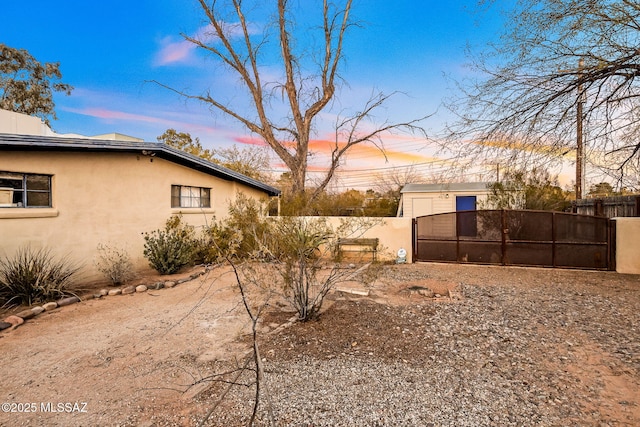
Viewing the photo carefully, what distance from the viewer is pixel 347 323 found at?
4.39 m

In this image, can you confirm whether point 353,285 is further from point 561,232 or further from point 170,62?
point 170,62

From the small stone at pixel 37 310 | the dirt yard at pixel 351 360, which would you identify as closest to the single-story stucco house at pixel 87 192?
the small stone at pixel 37 310

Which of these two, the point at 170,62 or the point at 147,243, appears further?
the point at 170,62

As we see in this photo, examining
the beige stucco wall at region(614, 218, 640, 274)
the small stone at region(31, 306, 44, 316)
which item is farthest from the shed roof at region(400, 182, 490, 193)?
the small stone at region(31, 306, 44, 316)

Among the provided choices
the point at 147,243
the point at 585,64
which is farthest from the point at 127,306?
the point at 585,64

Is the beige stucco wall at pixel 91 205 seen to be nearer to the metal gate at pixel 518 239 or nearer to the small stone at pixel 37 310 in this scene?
the small stone at pixel 37 310

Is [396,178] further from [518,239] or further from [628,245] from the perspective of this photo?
[628,245]

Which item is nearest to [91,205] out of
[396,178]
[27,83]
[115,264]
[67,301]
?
[115,264]

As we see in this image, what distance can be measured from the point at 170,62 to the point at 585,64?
45.5ft

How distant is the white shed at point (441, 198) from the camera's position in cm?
1686

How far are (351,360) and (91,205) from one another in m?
7.04

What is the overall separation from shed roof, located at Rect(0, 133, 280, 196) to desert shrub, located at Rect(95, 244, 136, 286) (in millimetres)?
2315

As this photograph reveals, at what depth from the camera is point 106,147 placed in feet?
23.6

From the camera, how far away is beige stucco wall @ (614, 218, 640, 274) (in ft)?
25.9
